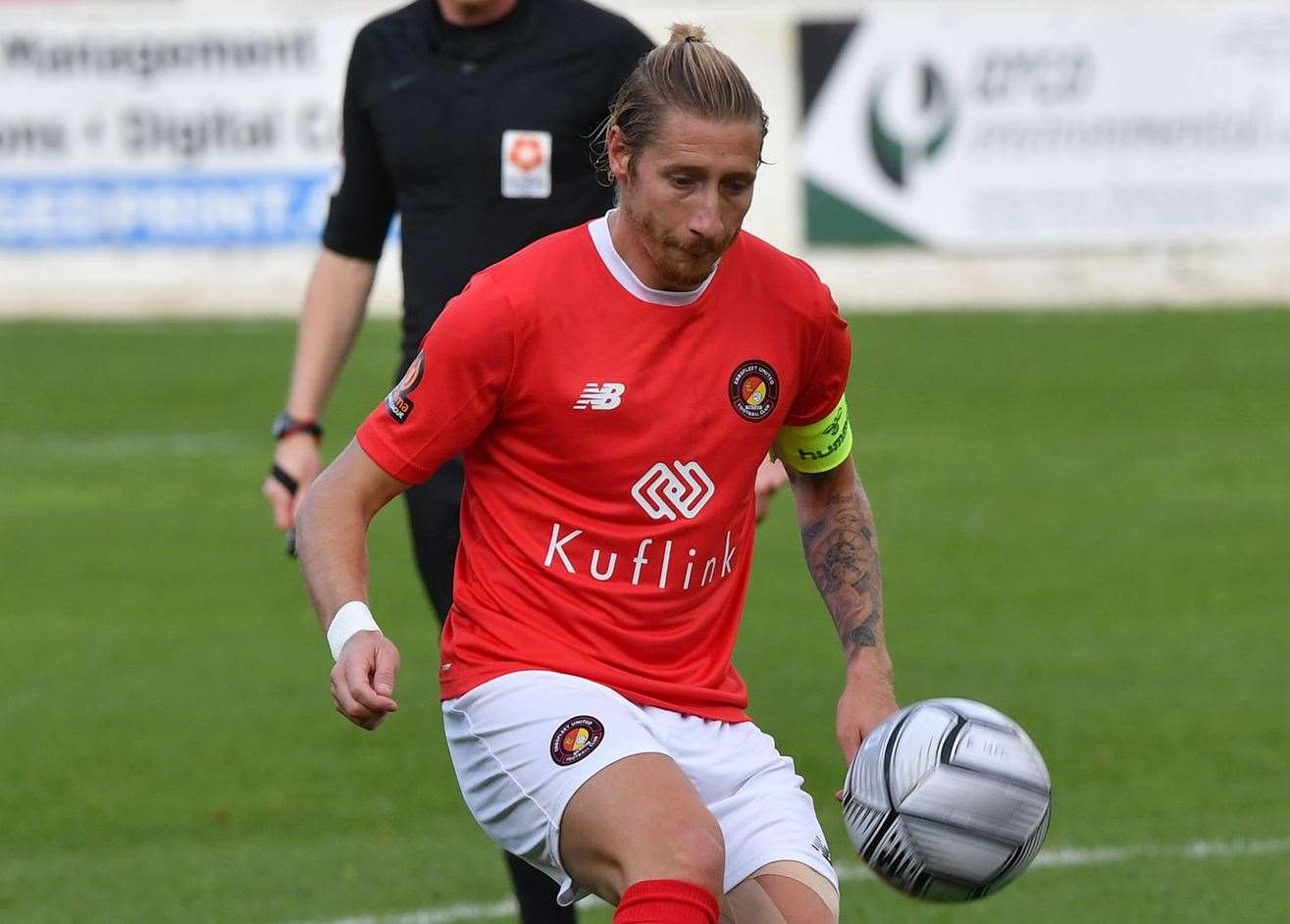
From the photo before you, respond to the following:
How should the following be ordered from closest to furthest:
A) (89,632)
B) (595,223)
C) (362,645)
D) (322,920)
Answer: (362,645) < (595,223) < (322,920) < (89,632)

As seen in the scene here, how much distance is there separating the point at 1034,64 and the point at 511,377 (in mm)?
19343

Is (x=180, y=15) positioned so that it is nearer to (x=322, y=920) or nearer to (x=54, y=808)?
(x=54, y=808)

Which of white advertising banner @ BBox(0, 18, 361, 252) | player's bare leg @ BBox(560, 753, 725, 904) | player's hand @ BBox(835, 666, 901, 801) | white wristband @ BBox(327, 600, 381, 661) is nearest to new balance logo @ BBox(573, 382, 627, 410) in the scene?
white wristband @ BBox(327, 600, 381, 661)

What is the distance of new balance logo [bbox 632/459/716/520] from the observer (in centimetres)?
404

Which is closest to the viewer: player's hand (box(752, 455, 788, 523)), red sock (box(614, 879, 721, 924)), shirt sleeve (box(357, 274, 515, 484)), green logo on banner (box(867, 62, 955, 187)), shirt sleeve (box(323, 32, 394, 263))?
red sock (box(614, 879, 721, 924))

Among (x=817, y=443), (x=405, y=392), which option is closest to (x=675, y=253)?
(x=405, y=392)

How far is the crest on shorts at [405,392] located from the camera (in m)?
3.96

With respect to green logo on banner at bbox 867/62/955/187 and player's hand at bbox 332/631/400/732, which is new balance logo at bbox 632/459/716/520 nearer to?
player's hand at bbox 332/631/400/732

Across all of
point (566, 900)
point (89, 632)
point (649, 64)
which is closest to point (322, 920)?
point (566, 900)

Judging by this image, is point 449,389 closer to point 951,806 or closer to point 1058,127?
point 951,806

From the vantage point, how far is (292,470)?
5.37 metres

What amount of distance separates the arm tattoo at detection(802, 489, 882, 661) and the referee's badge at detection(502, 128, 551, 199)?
1.13 m

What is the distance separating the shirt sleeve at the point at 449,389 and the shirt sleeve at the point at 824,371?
24.7 inches

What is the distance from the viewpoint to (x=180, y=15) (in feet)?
74.7
